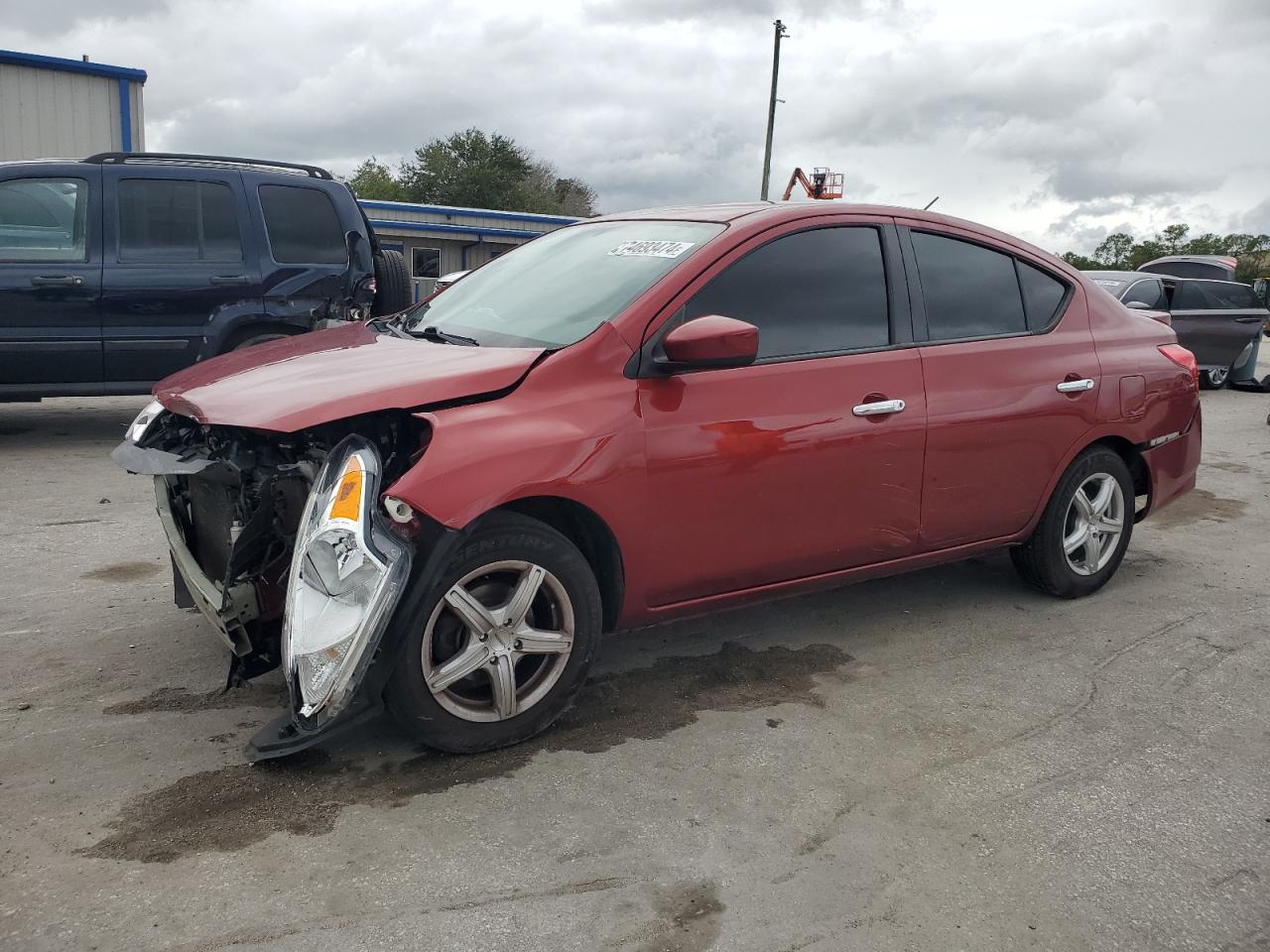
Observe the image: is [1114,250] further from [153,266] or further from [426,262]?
[153,266]

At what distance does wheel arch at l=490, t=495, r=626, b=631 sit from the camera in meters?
3.31

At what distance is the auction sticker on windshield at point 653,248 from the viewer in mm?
3762

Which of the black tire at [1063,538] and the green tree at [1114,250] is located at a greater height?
the green tree at [1114,250]

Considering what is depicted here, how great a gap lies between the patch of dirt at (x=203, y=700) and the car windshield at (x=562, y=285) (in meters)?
1.36

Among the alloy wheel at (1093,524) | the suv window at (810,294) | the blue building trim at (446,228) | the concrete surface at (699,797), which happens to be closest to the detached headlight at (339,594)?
the concrete surface at (699,797)

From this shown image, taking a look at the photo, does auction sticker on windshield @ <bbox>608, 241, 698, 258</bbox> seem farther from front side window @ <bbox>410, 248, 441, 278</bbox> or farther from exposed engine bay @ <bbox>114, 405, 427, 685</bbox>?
front side window @ <bbox>410, 248, 441, 278</bbox>

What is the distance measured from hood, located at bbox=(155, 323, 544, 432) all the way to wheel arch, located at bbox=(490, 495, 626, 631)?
396 mm

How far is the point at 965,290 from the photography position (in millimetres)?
4402

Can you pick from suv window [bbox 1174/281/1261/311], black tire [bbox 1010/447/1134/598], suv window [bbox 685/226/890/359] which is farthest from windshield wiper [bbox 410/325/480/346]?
suv window [bbox 1174/281/1261/311]

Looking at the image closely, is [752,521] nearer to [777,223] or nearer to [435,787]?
[777,223]

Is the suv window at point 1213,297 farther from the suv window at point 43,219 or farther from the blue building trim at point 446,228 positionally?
the blue building trim at point 446,228

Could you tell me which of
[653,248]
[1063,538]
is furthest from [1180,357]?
[653,248]

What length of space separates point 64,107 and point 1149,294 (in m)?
14.7

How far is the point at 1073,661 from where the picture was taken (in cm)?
418
